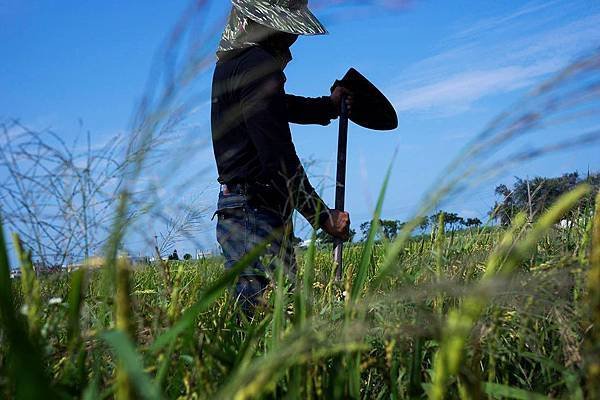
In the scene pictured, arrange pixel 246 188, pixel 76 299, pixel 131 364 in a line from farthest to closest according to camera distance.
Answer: pixel 246 188
pixel 76 299
pixel 131 364

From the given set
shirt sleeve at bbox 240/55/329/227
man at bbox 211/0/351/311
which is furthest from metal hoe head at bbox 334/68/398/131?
shirt sleeve at bbox 240/55/329/227

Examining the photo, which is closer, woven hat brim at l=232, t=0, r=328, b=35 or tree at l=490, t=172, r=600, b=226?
tree at l=490, t=172, r=600, b=226

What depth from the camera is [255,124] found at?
380 cm

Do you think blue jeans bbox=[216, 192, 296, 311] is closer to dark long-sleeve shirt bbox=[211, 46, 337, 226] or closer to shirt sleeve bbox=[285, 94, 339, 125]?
dark long-sleeve shirt bbox=[211, 46, 337, 226]

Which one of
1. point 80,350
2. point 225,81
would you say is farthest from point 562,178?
point 80,350

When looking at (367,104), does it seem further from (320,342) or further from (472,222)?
(320,342)

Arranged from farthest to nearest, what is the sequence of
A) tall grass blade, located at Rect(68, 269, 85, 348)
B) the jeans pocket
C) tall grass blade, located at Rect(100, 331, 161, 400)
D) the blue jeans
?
the jeans pocket
the blue jeans
tall grass blade, located at Rect(68, 269, 85, 348)
tall grass blade, located at Rect(100, 331, 161, 400)

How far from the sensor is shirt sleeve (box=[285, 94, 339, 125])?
4.80 metres

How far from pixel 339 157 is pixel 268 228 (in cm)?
98

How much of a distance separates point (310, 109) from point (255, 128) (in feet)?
3.51

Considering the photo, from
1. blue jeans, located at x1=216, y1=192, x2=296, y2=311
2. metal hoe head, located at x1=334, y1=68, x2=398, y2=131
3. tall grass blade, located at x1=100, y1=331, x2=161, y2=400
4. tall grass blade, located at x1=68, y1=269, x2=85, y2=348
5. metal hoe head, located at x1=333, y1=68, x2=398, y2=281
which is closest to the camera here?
tall grass blade, located at x1=100, y1=331, x2=161, y2=400

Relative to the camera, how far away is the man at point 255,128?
376 cm

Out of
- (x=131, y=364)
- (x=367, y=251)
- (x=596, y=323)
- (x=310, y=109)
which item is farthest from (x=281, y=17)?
(x=131, y=364)

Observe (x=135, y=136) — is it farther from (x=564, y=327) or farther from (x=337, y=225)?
(x=337, y=225)
